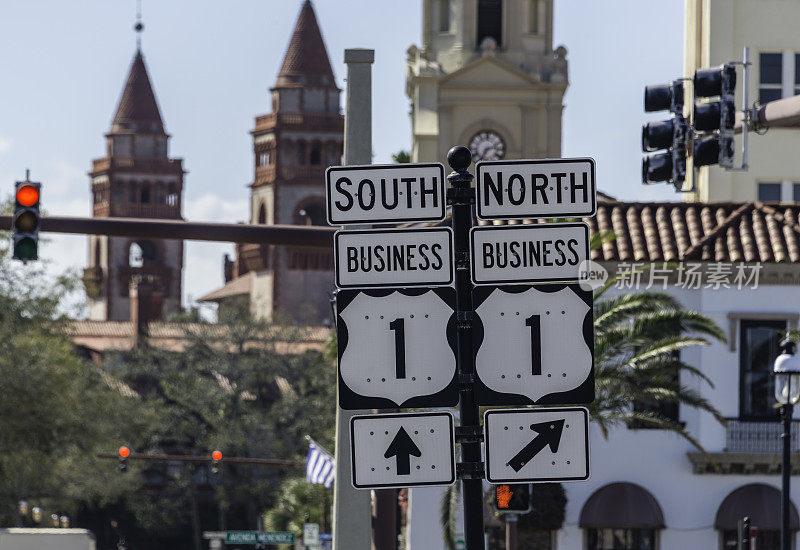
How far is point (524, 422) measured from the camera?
778 centimetres

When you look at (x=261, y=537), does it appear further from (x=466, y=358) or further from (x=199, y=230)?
(x=466, y=358)

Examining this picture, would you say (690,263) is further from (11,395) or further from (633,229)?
(11,395)

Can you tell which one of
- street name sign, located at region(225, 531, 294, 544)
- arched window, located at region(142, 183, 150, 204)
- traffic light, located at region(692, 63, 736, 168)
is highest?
arched window, located at region(142, 183, 150, 204)

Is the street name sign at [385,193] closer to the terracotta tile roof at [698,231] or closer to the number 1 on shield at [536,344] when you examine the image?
the number 1 on shield at [536,344]

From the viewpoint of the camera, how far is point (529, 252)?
7855 millimetres

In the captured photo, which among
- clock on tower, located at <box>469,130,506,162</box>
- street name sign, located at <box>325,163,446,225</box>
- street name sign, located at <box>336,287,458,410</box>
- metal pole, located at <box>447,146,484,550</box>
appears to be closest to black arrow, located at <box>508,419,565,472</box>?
metal pole, located at <box>447,146,484,550</box>

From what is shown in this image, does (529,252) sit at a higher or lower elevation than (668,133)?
lower

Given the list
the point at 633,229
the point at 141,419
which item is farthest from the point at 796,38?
the point at 141,419

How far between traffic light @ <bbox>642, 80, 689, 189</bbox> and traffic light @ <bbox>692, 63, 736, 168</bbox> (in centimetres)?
25

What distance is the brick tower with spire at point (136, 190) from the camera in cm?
14700

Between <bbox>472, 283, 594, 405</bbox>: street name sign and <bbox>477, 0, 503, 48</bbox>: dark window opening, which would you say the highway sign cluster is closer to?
<bbox>472, 283, 594, 405</bbox>: street name sign

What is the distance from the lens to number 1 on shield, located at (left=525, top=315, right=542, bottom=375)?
7.79 metres

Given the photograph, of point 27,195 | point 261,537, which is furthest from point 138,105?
point 27,195

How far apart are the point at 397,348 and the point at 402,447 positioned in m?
0.48
